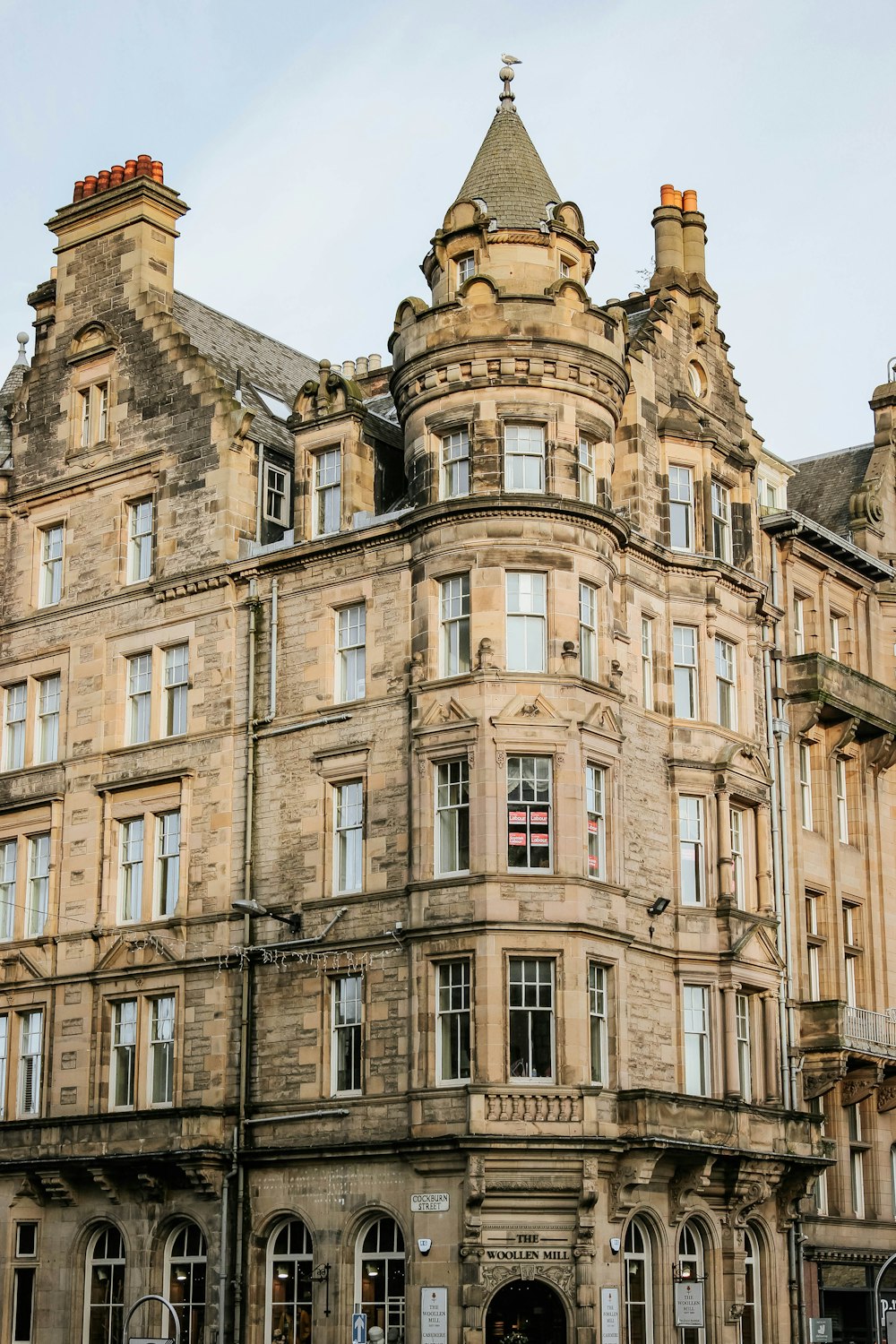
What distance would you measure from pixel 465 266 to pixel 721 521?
888cm

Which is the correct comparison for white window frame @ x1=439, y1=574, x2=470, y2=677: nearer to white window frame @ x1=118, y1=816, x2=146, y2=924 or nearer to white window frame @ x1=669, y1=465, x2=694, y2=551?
white window frame @ x1=669, y1=465, x2=694, y2=551

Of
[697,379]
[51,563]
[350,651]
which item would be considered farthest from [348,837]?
[697,379]

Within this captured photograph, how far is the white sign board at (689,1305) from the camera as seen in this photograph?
42.4 metres

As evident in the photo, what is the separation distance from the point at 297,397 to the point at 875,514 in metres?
17.5

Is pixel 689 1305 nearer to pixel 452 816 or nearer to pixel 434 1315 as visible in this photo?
pixel 434 1315

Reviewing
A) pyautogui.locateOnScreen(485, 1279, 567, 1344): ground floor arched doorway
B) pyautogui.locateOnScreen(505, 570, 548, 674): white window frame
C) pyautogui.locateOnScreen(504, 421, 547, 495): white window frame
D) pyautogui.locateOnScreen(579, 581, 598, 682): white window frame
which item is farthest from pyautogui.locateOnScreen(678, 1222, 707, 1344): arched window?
pyautogui.locateOnScreen(504, 421, 547, 495): white window frame

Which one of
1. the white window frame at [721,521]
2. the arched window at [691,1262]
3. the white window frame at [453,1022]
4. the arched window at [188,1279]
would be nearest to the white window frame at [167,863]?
the arched window at [188,1279]

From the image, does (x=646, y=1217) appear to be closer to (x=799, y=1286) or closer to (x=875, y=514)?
(x=799, y=1286)

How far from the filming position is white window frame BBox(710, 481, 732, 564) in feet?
160

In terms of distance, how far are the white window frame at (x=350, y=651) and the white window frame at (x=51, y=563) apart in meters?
9.43

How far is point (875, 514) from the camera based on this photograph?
57094 millimetres

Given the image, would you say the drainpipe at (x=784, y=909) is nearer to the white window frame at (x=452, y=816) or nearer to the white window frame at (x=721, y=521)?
the white window frame at (x=721, y=521)

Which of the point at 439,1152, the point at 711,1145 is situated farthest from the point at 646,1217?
the point at 439,1152

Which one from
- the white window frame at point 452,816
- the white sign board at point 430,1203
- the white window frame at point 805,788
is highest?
the white window frame at point 805,788
